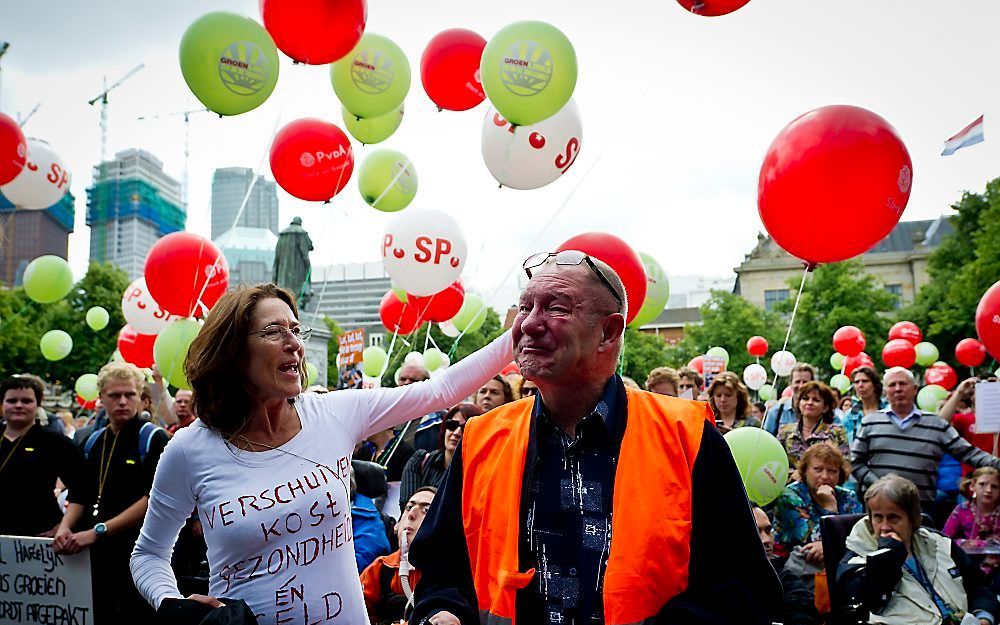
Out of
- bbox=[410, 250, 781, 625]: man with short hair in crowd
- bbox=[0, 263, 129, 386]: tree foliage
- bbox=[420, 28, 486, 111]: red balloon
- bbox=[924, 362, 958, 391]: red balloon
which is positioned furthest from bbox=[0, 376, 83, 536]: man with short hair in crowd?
bbox=[0, 263, 129, 386]: tree foliage

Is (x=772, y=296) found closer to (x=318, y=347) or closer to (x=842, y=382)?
(x=842, y=382)

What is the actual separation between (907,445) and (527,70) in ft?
13.2

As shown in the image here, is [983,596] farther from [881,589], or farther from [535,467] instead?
[535,467]

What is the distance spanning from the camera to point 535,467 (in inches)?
79.0

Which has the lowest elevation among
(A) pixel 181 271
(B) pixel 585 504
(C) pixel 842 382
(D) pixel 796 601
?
(D) pixel 796 601

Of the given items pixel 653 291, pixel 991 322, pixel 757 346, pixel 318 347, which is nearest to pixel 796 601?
pixel 653 291

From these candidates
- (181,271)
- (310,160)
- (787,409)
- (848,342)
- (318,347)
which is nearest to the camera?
(181,271)

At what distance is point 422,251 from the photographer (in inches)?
308

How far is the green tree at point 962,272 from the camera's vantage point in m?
23.9

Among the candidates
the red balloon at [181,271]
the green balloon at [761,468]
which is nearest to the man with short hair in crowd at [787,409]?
the green balloon at [761,468]

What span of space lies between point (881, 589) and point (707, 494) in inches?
111

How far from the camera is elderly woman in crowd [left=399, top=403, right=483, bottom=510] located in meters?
5.19

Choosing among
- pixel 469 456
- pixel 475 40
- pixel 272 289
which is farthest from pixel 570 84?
pixel 469 456

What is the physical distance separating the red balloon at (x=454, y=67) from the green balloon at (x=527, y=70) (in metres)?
1.37
